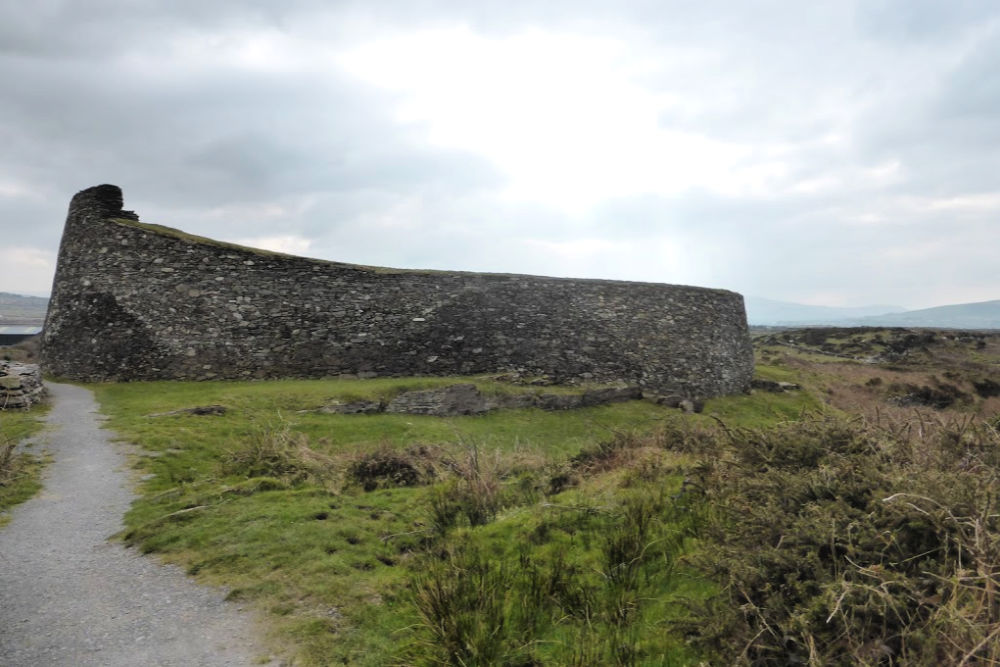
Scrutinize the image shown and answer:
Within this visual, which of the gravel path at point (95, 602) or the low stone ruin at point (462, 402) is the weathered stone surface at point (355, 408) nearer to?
the low stone ruin at point (462, 402)

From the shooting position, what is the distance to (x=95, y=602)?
570cm

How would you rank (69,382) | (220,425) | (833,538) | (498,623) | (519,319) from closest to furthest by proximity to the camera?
(833,538)
(498,623)
(220,425)
(69,382)
(519,319)

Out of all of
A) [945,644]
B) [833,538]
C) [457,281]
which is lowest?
[945,644]

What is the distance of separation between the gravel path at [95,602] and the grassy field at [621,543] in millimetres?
345

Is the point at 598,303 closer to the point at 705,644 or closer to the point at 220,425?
the point at 220,425

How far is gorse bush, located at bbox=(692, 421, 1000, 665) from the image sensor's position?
10.1ft

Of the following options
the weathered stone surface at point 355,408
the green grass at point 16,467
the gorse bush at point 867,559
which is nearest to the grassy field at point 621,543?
the gorse bush at point 867,559

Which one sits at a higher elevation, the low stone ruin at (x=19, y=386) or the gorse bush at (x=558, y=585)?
the low stone ruin at (x=19, y=386)

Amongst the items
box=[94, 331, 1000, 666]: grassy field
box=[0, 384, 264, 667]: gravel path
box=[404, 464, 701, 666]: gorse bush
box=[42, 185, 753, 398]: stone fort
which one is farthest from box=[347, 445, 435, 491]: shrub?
box=[42, 185, 753, 398]: stone fort

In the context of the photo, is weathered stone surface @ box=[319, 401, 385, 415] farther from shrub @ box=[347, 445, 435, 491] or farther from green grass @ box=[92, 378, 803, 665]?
shrub @ box=[347, 445, 435, 491]

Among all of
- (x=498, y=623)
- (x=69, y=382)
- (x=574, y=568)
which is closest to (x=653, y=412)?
(x=574, y=568)

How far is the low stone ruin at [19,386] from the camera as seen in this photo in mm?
14875

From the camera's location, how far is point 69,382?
21.7 m

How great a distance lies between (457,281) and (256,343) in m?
9.01
